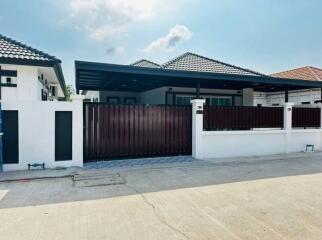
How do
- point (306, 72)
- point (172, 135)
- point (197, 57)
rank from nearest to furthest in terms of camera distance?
point (172, 135) → point (197, 57) → point (306, 72)

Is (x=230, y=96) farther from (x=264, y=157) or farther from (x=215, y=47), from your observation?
(x=264, y=157)

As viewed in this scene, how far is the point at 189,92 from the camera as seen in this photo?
14.6 metres

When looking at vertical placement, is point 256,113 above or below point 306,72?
below

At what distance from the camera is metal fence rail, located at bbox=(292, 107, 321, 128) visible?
40.1 ft

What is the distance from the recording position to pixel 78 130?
8289mm

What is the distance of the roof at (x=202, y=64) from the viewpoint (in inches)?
465

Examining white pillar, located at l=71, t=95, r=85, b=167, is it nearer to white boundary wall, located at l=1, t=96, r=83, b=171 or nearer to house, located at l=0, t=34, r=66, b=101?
white boundary wall, located at l=1, t=96, r=83, b=171

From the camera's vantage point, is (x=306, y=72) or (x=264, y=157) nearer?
(x=264, y=157)

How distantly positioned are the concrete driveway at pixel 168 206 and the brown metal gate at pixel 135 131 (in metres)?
1.48

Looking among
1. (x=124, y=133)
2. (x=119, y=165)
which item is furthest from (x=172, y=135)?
(x=119, y=165)

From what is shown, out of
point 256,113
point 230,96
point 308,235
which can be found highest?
point 230,96

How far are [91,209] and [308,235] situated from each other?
3.60 m

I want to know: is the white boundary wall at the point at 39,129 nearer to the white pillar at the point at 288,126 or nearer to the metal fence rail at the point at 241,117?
the metal fence rail at the point at 241,117

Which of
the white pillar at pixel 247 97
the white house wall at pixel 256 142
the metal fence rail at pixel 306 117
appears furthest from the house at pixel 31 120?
the white pillar at pixel 247 97
